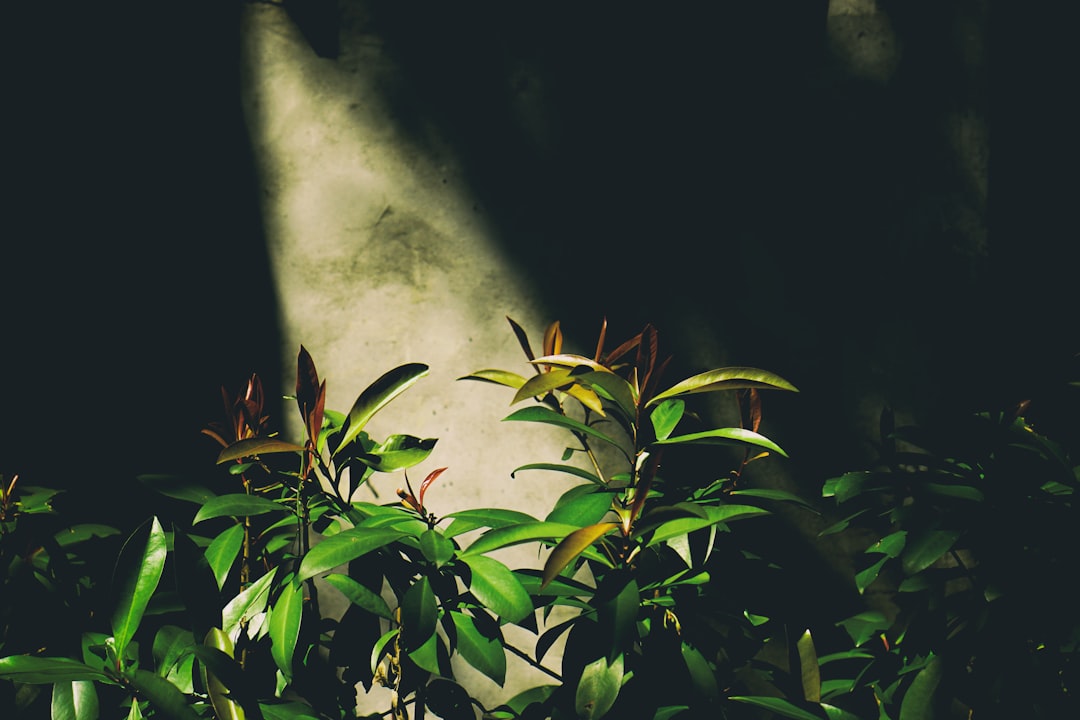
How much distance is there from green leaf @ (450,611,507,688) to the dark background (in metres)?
0.76

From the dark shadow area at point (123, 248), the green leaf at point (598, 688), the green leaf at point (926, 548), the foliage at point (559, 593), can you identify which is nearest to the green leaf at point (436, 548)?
the foliage at point (559, 593)

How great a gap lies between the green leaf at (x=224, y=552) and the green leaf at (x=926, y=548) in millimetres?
881

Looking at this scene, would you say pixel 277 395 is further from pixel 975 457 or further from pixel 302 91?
pixel 975 457

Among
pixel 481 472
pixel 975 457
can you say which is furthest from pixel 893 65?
pixel 481 472

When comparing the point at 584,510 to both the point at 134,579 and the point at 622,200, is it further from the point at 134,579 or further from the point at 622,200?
the point at 622,200

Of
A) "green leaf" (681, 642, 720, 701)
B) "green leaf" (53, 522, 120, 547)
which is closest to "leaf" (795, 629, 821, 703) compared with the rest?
"green leaf" (681, 642, 720, 701)

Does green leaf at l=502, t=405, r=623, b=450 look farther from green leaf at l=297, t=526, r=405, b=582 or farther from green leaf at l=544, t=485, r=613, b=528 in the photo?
green leaf at l=297, t=526, r=405, b=582

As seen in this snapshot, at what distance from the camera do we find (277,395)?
5.30 feet

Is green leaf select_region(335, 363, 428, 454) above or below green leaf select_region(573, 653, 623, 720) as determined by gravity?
above

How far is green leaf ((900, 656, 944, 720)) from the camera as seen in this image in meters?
0.94

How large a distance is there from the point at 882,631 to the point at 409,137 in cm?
129

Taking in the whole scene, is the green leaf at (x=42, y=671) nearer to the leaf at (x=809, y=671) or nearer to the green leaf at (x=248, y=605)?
the green leaf at (x=248, y=605)

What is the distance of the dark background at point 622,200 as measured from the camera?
1.53 meters

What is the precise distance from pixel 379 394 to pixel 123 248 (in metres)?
0.96
